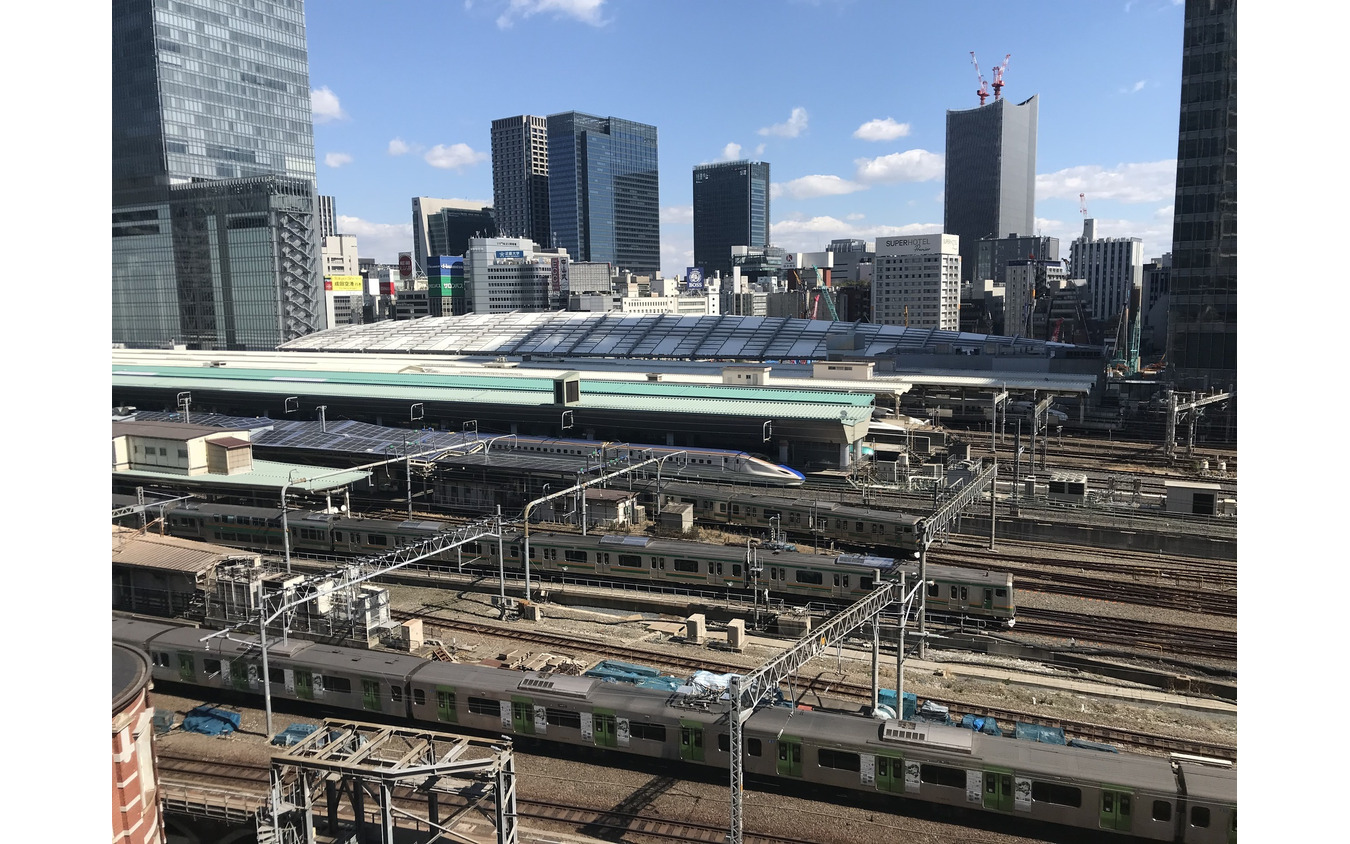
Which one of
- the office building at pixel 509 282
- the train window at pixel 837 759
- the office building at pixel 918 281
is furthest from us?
the office building at pixel 509 282

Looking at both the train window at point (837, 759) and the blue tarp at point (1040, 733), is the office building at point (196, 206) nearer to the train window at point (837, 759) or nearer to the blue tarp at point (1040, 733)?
the train window at point (837, 759)

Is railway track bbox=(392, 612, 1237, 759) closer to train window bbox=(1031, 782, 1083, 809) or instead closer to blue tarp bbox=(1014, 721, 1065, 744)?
blue tarp bbox=(1014, 721, 1065, 744)

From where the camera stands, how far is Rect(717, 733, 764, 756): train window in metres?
18.2

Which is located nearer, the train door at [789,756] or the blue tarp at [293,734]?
the train door at [789,756]

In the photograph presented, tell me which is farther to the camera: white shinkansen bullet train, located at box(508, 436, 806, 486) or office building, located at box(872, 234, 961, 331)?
office building, located at box(872, 234, 961, 331)

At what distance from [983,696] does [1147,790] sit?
23.9 feet

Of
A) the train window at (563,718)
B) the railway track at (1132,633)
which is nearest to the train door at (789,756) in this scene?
the train window at (563,718)

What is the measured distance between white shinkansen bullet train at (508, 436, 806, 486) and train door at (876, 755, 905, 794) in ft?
88.7

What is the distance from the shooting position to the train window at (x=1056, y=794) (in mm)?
16031

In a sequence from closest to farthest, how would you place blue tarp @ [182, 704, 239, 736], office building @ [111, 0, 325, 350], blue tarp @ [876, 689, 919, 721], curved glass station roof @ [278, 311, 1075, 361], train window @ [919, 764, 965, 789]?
train window @ [919, 764, 965, 789] < blue tarp @ [876, 689, 919, 721] < blue tarp @ [182, 704, 239, 736] < curved glass station roof @ [278, 311, 1075, 361] < office building @ [111, 0, 325, 350]

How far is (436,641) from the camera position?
2723cm

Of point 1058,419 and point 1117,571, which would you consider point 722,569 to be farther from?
point 1058,419

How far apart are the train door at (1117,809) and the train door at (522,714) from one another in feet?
39.8

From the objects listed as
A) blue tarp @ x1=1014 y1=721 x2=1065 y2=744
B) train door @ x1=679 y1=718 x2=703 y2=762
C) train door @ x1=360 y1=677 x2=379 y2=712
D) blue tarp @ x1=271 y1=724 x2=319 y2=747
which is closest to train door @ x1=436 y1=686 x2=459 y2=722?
train door @ x1=360 y1=677 x2=379 y2=712
